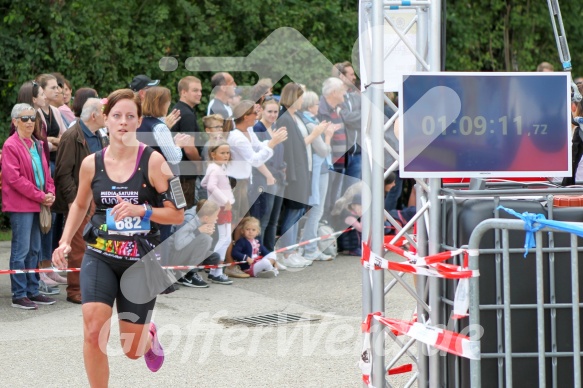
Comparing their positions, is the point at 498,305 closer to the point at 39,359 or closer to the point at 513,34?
the point at 39,359

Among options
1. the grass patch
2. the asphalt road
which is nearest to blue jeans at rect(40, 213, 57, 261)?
the asphalt road

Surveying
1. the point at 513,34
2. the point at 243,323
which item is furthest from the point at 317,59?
the point at 243,323

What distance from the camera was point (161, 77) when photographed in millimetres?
15906

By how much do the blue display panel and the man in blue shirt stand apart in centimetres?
508

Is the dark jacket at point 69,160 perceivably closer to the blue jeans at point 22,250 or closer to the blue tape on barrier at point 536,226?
the blue jeans at point 22,250

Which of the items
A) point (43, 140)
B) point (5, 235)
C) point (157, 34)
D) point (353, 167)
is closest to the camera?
point (43, 140)

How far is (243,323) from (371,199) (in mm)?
3362

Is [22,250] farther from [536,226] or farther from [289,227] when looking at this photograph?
[536,226]

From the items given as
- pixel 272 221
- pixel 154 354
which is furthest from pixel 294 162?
pixel 154 354

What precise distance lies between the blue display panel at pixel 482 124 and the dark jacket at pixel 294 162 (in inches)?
265

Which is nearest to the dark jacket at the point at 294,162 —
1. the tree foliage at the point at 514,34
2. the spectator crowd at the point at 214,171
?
the spectator crowd at the point at 214,171

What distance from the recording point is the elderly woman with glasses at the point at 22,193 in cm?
925

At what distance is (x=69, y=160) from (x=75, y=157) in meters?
0.06

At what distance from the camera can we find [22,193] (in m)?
9.26
